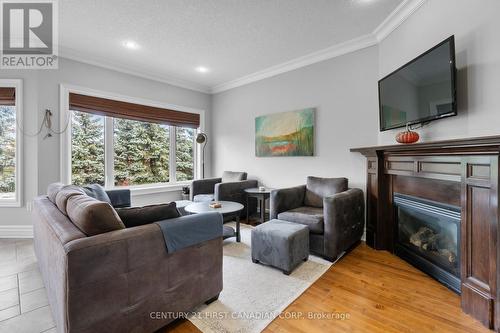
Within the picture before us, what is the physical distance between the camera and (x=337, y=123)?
3.52 meters

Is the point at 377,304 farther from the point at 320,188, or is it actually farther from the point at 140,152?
the point at 140,152

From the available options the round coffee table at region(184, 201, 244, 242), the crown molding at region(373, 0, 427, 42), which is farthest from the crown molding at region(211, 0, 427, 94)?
the round coffee table at region(184, 201, 244, 242)

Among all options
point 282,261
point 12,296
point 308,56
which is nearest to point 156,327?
point 282,261

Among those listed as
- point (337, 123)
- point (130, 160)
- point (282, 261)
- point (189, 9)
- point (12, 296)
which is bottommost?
point (12, 296)

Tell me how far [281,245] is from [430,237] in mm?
1518

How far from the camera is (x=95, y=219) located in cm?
135

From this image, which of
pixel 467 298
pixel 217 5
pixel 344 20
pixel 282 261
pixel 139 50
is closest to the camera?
pixel 467 298

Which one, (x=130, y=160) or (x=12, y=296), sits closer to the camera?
(x=12, y=296)

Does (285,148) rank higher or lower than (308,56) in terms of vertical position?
lower

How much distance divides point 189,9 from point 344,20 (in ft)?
5.89

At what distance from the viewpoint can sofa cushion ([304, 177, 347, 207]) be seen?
3180 millimetres

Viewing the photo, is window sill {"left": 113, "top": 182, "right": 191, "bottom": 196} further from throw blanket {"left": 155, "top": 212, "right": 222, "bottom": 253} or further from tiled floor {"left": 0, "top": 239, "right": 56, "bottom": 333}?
throw blanket {"left": 155, "top": 212, "right": 222, "bottom": 253}

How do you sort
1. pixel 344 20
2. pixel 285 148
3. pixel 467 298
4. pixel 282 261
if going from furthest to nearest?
pixel 285 148, pixel 344 20, pixel 282 261, pixel 467 298

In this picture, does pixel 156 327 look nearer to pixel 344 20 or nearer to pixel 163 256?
pixel 163 256
